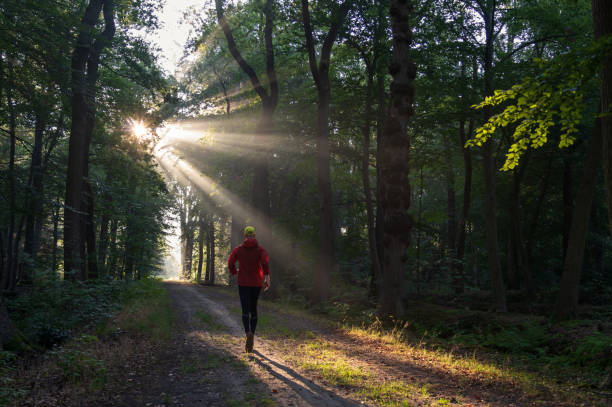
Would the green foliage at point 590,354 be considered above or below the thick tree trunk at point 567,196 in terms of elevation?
below

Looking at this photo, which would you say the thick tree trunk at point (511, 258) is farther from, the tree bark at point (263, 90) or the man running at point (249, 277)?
the man running at point (249, 277)

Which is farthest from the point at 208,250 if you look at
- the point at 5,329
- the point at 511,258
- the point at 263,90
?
the point at 5,329

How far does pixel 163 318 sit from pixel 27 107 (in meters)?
8.01

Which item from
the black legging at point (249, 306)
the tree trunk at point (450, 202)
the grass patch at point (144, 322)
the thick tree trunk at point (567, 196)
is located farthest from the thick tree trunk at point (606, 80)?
the thick tree trunk at point (567, 196)

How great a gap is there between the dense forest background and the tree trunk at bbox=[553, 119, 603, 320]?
0.17 ft

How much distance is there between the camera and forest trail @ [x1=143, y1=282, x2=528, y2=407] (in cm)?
478

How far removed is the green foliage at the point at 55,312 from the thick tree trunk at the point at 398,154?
7.86 metres

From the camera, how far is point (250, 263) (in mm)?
7602

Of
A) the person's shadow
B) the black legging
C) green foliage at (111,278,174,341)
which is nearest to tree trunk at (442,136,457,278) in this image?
the black legging

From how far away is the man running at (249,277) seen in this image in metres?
7.47

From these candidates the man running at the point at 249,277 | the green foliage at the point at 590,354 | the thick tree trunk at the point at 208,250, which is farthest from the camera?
the thick tree trunk at the point at 208,250

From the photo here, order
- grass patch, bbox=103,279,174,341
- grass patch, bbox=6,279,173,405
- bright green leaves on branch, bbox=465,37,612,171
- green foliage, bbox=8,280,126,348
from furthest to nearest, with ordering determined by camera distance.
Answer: green foliage, bbox=8,280,126,348
grass patch, bbox=103,279,174,341
grass patch, bbox=6,279,173,405
bright green leaves on branch, bbox=465,37,612,171

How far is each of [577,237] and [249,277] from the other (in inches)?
355

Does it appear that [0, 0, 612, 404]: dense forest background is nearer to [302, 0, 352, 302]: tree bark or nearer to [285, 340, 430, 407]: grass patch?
[302, 0, 352, 302]: tree bark
